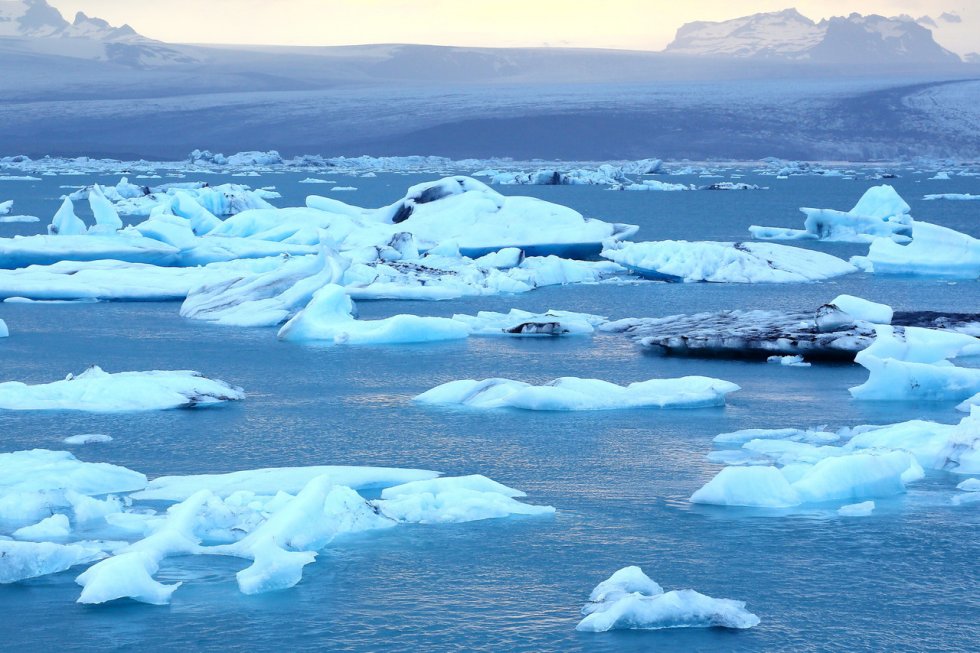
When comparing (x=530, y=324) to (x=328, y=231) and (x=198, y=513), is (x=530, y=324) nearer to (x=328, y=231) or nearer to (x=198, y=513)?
(x=328, y=231)

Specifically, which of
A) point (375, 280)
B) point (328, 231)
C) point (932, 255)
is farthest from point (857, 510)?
point (328, 231)

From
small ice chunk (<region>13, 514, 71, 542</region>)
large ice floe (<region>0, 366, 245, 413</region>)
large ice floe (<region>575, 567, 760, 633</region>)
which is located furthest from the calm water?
small ice chunk (<region>13, 514, 71, 542</region>)

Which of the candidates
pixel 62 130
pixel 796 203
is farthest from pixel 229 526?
pixel 62 130

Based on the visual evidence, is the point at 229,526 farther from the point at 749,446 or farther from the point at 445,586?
the point at 749,446

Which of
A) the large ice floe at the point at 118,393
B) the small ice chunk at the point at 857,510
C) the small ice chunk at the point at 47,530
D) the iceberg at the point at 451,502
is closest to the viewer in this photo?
the small ice chunk at the point at 47,530

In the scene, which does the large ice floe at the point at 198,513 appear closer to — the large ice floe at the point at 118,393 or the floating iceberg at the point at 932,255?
the large ice floe at the point at 118,393

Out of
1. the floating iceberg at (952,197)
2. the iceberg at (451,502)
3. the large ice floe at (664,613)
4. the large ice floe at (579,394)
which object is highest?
the large ice floe at (664,613)

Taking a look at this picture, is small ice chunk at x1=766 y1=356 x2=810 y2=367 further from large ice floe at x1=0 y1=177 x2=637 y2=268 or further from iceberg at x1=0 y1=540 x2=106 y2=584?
large ice floe at x1=0 y1=177 x2=637 y2=268

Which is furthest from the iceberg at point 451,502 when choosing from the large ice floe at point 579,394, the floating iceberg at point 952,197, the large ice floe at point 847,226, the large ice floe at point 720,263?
the floating iceberg at point 952,197
